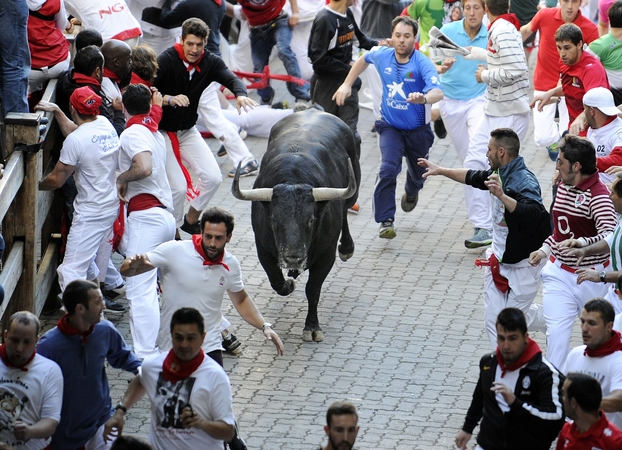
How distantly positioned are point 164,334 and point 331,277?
13.0 ft

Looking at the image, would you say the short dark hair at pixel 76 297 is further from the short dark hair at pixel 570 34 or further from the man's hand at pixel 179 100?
the short dark hair at pixel 570 34

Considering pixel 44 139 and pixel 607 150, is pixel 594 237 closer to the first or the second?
pixel 607 150

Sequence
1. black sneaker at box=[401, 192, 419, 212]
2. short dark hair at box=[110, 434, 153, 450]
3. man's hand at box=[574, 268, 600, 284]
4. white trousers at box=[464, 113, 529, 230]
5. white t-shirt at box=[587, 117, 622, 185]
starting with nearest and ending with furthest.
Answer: short dark hair at box=[110, 434, 153, 450]
man's hand at box=[574, 268, 600, 284]
white t-shirt at box=[587, 117, 622, 185]
white trousers at box=[464, 113, 529, 230]
black sneaker at box=[401, 192, 419, 212]

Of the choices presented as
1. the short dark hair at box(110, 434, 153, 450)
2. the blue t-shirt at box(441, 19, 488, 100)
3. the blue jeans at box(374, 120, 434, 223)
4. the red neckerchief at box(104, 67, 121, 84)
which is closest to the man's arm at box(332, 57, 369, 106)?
the blue jeans at box(374, 120, 434, 223)

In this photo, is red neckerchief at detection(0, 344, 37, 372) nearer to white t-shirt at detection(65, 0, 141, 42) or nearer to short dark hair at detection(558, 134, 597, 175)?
short dark hair at detection(558, 134, 597, 175)

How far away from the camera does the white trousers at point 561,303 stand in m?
7.97

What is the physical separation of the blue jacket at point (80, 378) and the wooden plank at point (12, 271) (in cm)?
166

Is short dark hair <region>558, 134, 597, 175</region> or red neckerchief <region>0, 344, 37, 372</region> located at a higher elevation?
short dark hair <region>558, 134, 597, 175</region>

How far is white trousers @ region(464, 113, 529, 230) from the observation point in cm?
1166

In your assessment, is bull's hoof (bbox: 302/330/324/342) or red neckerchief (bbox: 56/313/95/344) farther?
bull's hoof (bbox: 302/330/324/342)

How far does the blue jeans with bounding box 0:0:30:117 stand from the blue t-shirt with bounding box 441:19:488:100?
5147 millimetres

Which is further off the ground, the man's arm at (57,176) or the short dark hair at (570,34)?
the short dark hair at (570,34)

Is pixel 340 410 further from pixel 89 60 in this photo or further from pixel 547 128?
pixel 547 128

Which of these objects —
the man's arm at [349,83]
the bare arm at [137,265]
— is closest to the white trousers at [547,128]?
the man's arm at [349,83]
